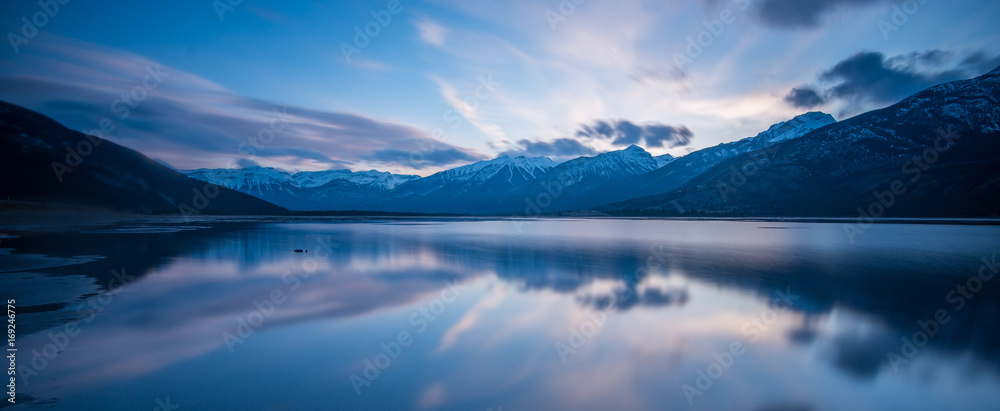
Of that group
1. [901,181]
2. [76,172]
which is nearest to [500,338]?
[76,172]

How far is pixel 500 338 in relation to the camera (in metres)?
12.9

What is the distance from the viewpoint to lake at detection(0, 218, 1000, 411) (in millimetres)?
8734

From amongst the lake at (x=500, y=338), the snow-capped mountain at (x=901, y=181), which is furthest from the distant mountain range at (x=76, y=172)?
the snow-capped mountain at (x=901, y=181)

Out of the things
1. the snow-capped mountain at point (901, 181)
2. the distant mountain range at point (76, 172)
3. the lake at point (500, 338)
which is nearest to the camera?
the lake at point (500, 338)

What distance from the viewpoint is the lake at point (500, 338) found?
873 cm

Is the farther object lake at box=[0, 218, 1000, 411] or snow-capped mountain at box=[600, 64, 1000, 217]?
snow-capped mountain at box=[600, 64, 1000, 217]

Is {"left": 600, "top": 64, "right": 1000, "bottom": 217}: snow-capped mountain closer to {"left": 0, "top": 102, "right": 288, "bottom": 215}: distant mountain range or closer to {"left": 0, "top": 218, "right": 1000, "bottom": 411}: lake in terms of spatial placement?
{"left": 0, "top": 218, "right": 1000, "bottom": 411}: lake

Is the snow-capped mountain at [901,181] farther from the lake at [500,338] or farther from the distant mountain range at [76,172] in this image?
the distant mountain range at [76,172]

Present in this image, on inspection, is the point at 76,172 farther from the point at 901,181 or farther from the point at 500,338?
the point at 901,181

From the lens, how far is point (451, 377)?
31.8 feet

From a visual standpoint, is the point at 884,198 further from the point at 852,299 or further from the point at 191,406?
the point at 191,406

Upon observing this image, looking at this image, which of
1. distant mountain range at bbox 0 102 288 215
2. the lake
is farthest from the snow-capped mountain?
distant mountain range at bbox 0 102 288 215

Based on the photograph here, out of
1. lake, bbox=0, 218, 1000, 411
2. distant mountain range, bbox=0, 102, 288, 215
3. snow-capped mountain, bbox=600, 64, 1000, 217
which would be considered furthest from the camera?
snow-capped mountain, bbox=600, 64, 1000, 217

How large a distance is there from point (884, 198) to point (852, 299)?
567ft
